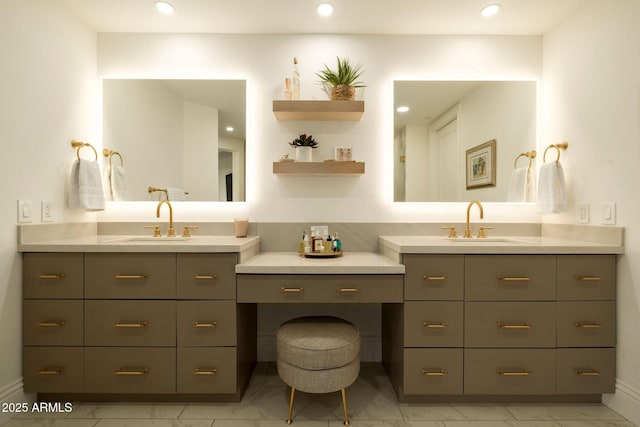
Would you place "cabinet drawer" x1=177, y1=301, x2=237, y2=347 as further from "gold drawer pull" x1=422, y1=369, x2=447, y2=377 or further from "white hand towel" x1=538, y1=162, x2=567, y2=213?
"white hand towel" x1=538, y1=162, x2=567, y2=213

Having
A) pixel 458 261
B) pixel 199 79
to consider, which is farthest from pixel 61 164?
pixel 458 261

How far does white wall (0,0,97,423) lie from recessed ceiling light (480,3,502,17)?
2.55 m

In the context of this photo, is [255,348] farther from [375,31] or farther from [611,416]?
[375,31]

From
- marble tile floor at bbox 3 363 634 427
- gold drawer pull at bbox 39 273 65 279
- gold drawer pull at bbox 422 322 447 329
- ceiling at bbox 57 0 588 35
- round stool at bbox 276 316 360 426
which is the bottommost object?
marble tile floor at bbox 3 363 634 427

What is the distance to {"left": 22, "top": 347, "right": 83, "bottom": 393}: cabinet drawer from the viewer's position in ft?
5.29

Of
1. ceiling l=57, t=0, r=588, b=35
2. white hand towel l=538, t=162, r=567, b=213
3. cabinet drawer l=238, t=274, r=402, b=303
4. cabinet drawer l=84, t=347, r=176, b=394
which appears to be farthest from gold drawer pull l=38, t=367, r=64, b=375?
white hand towel l=538, t=162, r=567, b=213

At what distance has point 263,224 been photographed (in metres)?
2.15

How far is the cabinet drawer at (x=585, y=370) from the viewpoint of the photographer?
162 centimetres

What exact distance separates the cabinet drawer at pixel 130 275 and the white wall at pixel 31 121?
394mm

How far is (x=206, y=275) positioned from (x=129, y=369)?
0.62 metres

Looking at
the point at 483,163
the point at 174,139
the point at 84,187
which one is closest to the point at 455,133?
→ the point at 483,163

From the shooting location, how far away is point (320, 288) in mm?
1611

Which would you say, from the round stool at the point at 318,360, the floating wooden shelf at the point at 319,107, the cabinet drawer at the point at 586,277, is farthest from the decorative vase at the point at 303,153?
the cabinet drawer at the point at 586,277

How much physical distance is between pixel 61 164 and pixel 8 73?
1.69ft
